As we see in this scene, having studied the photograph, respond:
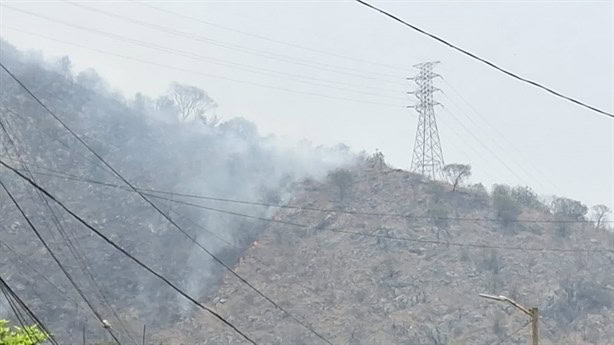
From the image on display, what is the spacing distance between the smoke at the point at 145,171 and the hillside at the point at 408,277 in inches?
216

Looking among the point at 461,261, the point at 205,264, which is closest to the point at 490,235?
the point at 461,261

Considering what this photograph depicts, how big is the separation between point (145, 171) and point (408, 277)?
41.2 m

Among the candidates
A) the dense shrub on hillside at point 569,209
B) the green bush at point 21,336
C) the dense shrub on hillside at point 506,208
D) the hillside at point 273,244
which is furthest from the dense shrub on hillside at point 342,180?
the green bush at point 21,336

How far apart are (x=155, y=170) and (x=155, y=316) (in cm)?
3132

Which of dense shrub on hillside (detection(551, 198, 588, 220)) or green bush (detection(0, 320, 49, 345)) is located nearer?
green bush (detection(0, 320, 49, 345))

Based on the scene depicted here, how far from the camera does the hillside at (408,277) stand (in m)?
78.0

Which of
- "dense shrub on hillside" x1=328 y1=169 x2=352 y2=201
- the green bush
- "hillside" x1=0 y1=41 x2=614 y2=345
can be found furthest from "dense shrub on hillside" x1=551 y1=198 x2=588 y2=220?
the green bush

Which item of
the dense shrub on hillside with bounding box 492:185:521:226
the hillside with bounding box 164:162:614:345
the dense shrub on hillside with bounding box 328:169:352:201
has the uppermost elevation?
the dense shrub on hillside with bounding box 328:169:352:201

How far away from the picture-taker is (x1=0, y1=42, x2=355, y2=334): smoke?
98.6 meters

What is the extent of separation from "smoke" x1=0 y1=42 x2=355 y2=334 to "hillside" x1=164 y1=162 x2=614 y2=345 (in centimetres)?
548

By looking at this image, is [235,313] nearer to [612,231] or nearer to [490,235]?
[490,235]

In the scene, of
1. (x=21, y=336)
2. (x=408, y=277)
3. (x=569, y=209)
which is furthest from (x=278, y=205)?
(x=21, y=336)

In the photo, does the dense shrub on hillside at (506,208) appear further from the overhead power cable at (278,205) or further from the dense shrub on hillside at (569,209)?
the dense shrub on hillside at (569,209)

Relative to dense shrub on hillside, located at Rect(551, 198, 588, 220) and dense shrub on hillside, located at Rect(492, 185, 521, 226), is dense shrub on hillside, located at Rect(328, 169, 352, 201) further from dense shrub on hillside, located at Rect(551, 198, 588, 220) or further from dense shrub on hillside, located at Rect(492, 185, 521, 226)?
dense shrub on hillside, located at Rect(551, 198, 588, 220)
